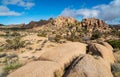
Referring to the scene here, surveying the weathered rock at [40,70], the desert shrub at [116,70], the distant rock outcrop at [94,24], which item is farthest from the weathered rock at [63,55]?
the distant rock outcrop at [94,24]

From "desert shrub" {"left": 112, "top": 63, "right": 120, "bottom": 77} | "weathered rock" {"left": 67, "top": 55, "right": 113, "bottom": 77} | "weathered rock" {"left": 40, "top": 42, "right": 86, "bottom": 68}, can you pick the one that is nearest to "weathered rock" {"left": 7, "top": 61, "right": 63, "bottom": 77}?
"weathered rock" {"left": 40, "top": 42, "right": 86, "bottom": 68}

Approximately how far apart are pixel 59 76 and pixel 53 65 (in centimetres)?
60

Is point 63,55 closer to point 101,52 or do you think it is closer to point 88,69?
point 88,69

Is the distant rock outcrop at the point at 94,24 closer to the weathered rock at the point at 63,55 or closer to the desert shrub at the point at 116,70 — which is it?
the weathered rock at the point at 63,55

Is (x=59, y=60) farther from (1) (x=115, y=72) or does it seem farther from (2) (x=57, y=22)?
(2) (x=57, y=22)

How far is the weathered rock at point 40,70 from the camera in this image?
30.1 ft

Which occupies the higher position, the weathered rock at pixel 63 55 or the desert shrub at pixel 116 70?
the weathered rock at pixel 63 55

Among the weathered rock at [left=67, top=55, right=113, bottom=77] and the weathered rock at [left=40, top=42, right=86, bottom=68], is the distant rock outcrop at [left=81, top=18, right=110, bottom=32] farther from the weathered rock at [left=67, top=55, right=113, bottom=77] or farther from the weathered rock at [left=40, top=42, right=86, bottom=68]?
the weathered rock at [left=67, top=55, right=113, bottom=77]

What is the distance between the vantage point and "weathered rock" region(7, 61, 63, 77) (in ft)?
30.1

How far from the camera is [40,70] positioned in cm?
943

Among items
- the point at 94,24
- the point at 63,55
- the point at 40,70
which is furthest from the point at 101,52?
the point at 94,24

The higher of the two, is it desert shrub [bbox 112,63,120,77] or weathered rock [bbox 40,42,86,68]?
weathered rock [bbox 40,42,86,68]

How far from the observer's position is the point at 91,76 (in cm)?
902

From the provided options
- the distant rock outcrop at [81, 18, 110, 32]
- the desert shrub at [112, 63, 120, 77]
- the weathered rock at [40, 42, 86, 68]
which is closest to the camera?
the desert shrub at [112, 63, 120, 77]
